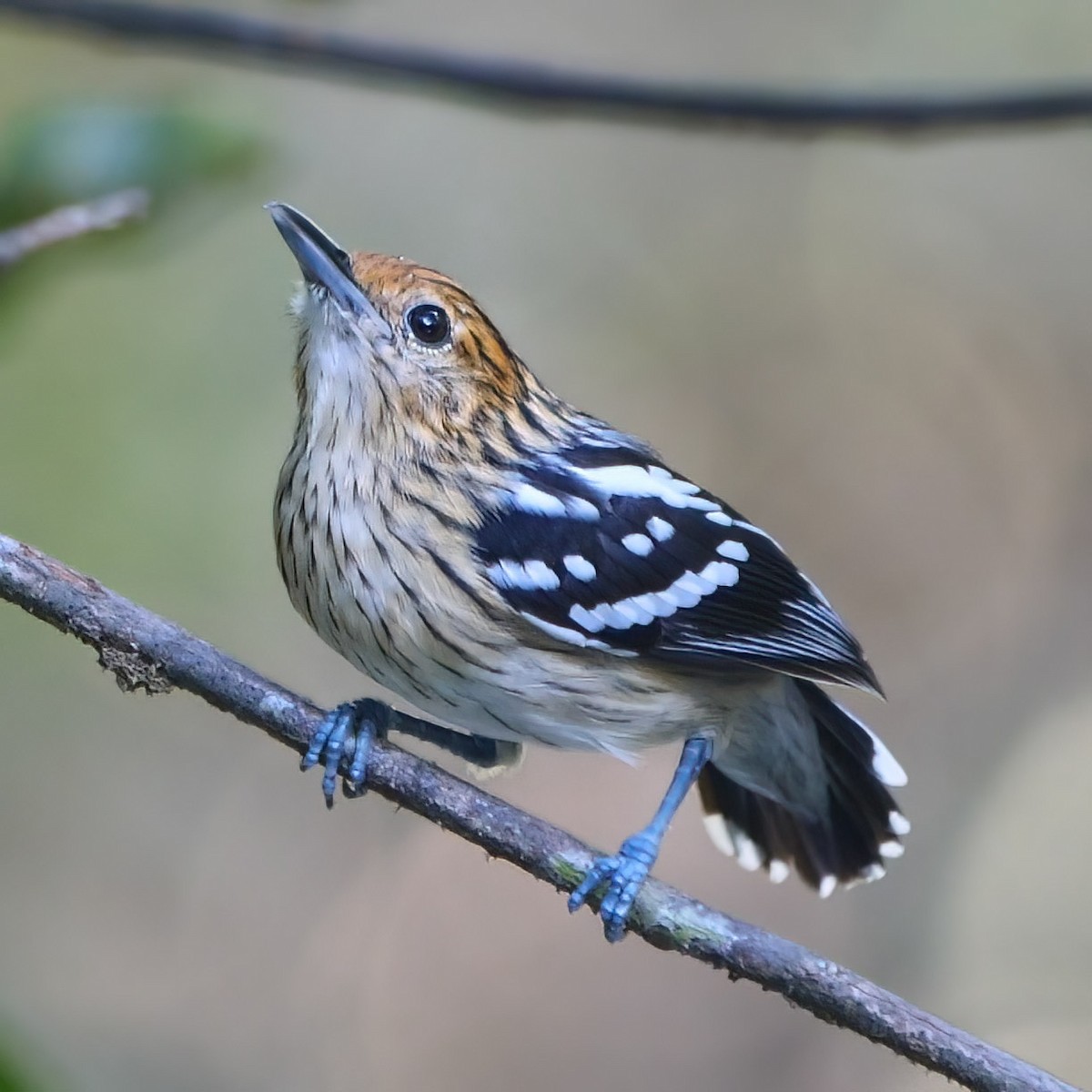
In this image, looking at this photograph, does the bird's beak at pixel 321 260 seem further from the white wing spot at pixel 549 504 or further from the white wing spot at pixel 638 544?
the white wing spot at pixel 638 544

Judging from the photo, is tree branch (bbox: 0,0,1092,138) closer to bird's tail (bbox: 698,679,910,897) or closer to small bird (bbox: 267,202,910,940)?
small bird (bbox: 267,202,910,940)

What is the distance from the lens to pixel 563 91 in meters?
3.02

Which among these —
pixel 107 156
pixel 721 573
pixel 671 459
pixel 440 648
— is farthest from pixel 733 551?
pixel 671 459

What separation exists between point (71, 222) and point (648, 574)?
169 cm

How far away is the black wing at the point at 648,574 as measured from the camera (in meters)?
3.56

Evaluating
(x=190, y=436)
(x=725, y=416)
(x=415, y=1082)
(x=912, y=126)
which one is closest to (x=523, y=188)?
(x=725, y=416)

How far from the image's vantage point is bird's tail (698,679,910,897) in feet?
14.4

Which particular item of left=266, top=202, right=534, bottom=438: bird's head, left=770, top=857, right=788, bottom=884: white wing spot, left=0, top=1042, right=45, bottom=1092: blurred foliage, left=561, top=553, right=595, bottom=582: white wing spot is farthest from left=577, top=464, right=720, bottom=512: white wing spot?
left=0, top=1042, right=45, bottom=1092: blurred foliage

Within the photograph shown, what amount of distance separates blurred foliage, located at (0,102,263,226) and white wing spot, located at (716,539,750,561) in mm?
1684

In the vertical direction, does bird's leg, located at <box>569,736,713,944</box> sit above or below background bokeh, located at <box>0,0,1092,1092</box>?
below

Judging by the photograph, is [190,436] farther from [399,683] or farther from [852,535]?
[399,683]

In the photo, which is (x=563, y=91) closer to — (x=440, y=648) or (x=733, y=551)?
(x=440, y=648)

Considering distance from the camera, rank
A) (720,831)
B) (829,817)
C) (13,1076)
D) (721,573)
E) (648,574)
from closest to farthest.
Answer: (13,1076)
(648,574)
(721,573)
(829,817)
(720,831)

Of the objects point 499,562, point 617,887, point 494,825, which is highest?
point 499,562
